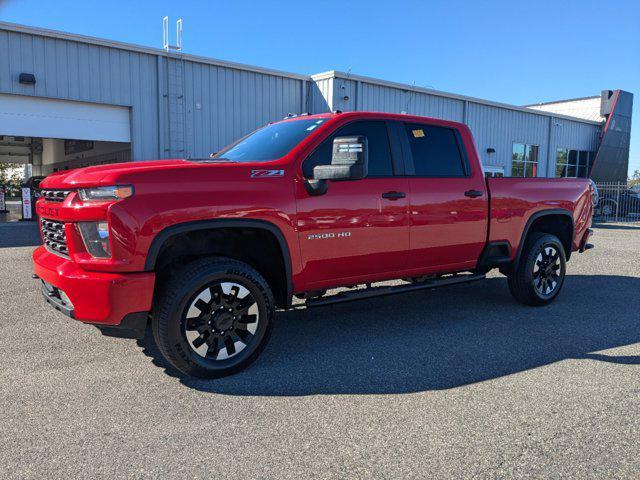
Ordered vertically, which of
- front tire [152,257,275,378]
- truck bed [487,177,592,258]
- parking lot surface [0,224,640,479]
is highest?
truck bed [487,177,592,258]

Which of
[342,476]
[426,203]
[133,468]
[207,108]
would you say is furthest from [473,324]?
[207,108]

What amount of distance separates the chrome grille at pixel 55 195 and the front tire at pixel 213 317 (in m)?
0.93

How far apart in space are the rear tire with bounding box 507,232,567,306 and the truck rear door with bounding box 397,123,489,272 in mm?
714

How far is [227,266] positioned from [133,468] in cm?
152

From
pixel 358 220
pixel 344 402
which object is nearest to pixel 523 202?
pixel 358 220

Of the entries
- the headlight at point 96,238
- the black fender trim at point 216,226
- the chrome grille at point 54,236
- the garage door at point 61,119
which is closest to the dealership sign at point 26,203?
the garage door at point 61,119

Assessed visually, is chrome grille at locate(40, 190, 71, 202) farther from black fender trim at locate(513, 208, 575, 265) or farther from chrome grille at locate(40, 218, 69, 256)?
black fender trim at locate(513, 208, 575, 265)

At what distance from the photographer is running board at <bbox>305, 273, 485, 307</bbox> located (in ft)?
14.1

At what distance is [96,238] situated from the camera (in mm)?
3416

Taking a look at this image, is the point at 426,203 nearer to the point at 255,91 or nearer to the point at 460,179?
the point at 460,179

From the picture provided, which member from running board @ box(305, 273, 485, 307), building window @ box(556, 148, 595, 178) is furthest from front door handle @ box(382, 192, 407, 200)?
building window @ box(556, 148, 595, 178)

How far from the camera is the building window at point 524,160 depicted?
2762 cm

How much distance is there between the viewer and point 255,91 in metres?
18.5

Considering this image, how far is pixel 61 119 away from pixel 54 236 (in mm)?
14218
